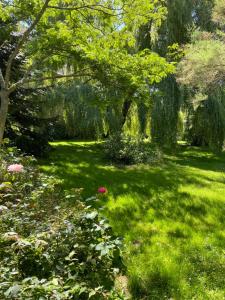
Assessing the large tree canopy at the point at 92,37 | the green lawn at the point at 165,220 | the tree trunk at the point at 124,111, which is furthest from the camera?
the tree trunk at the point at 124,111

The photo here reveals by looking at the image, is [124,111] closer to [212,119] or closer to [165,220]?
[212,119]

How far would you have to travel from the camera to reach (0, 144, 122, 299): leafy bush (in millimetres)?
2121

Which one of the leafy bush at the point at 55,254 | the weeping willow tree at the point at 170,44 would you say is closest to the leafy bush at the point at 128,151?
the weeping willow tree at the point at 170,44

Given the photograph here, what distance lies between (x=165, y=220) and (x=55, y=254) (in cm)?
280

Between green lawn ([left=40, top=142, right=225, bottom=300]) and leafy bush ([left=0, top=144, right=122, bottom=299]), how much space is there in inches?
29.9

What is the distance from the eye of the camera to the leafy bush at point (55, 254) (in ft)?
6.96

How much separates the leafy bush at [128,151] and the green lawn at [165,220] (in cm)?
41

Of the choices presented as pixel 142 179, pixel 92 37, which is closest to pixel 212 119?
pixel 142 179

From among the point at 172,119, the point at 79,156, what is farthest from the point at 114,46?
the point at 172,119

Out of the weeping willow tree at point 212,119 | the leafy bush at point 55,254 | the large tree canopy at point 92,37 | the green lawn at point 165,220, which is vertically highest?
the large tree canopy at point 92,37

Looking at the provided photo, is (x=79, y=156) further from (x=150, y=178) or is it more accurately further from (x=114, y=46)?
(x=114, y=46)

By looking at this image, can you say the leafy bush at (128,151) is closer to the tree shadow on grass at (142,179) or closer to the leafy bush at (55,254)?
the tree shadow on grass at (142,179)

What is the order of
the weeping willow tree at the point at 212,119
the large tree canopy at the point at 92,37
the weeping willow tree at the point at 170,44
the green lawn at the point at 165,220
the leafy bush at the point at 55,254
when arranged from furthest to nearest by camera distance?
the weeping willow tree at the point at 212,119, the weeping willow tree at the point at 170,44, the large tree canopy at the point at 92,37, the green lawn at the point at 165,220, the leafy bush at the point at 55,254

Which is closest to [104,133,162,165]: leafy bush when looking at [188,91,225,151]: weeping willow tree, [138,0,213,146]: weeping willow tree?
[138,0,213,146]: weeping willow tree
